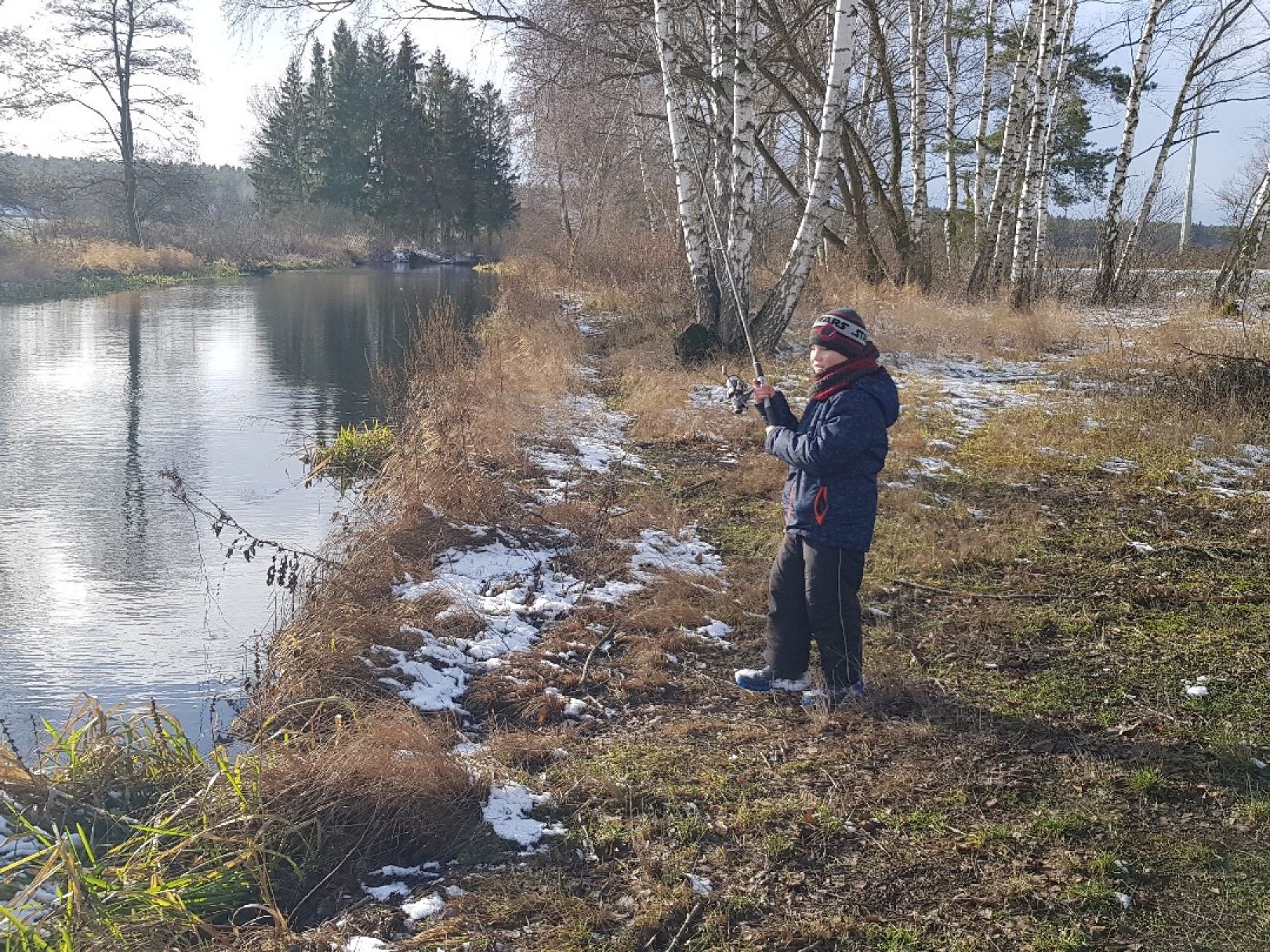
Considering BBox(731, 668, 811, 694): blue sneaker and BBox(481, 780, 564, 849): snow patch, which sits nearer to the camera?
BBox(481, 780, 564, 849): snow patch

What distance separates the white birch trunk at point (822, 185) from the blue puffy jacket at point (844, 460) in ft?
25.3

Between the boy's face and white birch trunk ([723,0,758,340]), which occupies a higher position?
white birch trunk ([723,0,758,340])

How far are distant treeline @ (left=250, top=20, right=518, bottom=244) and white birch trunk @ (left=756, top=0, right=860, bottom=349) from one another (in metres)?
42.7

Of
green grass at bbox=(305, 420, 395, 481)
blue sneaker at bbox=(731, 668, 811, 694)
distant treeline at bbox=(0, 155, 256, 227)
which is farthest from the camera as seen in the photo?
distant treeline at bbox=(0, 155, 256, 227)

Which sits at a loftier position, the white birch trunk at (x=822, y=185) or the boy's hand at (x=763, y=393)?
the white birch trunk at (x=822, y=185)

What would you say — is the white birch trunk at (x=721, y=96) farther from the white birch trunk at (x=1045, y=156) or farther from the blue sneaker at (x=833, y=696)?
the blue sneaker at (x=833, y=696)

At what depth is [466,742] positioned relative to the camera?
14.0 ft

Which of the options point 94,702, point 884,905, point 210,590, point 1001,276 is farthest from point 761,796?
point 1001,276

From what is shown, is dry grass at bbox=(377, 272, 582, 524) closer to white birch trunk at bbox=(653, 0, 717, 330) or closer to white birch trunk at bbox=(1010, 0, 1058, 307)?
white birch trunk at bbox=(653, 0, 717, 330)

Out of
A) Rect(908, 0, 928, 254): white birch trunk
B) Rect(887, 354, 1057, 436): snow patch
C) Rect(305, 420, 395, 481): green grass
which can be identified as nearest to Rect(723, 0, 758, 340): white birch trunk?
Rect(887, 354, 1057, 436): snow patch

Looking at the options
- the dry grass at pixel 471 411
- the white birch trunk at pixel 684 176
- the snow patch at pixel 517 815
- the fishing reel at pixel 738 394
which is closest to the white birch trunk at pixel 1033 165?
the white birch trunk at pixel 684 176

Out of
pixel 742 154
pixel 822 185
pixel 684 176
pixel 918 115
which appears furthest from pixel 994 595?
pixel 918 115

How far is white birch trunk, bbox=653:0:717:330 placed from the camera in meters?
11.4

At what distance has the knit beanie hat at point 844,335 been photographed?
4121mm
